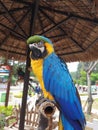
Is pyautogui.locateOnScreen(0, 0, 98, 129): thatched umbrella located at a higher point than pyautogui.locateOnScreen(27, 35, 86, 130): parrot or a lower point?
higher

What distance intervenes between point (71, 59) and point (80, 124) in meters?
3.39

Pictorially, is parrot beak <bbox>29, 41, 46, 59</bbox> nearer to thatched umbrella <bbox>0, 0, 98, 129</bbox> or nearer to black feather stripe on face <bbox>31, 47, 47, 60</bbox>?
black feather stripe on face <bbox>31, 47, 47, 60</bbox>

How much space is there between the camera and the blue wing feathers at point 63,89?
2.24 metres

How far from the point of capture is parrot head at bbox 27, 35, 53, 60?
238 centimetres

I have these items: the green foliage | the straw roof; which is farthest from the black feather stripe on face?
the green foliage

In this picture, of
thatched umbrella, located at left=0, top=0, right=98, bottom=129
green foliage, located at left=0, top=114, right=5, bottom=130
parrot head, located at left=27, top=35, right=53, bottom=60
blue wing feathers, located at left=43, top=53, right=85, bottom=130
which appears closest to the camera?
blue wing feathers, located at left=43, top=53, right=85, bottom=130

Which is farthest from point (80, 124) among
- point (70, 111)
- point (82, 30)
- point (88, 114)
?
point (88, 114)

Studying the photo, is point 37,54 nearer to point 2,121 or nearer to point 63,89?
point 63,89

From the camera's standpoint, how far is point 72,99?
7.53 feet

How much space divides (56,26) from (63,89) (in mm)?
2187

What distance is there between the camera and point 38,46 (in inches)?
94.0

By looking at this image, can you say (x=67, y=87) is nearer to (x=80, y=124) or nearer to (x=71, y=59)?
(x=80, y=124)

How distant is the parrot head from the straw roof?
1261mm

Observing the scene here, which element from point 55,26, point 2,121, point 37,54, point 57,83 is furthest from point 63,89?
point 2,121
